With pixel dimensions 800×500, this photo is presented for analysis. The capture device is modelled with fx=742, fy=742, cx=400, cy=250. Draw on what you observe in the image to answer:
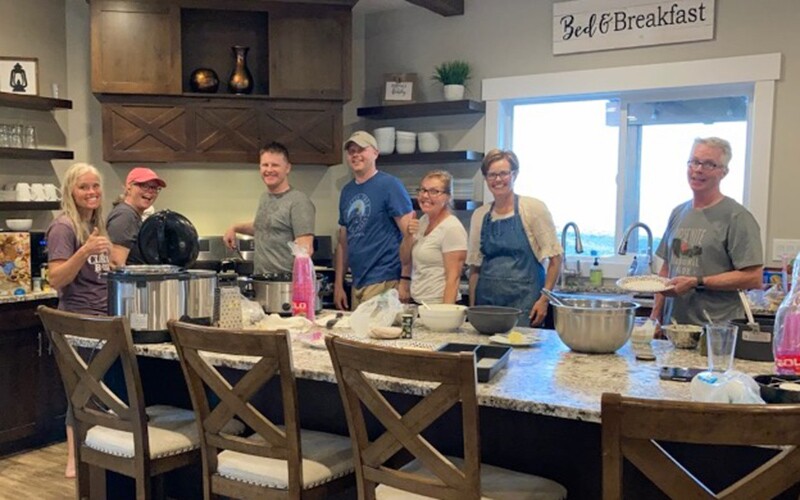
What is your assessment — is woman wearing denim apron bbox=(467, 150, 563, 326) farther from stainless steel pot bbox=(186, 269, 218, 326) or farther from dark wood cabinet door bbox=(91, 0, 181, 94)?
dark wood cabinet door bbox=(91, 0, 181, 94)

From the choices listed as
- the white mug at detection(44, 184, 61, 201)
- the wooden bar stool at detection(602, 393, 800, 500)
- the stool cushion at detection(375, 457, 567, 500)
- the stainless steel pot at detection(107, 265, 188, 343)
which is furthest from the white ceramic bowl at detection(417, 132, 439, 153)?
the wooden bar stool at detection(602, 393, 800, 500)

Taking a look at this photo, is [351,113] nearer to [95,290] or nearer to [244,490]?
[95,290]

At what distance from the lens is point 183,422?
2498 mm

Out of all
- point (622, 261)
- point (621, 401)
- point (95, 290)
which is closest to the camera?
point (621, 401)

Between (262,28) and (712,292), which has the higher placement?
(262,28)

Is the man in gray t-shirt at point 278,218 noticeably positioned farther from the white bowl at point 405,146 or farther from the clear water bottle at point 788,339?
the clear water bottle at point 788,339

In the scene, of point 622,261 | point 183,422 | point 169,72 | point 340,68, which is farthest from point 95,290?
point 622,261

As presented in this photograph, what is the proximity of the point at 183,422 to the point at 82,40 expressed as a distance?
11.6ft

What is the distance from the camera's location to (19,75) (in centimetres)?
455

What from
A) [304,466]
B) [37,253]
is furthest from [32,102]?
[304,466]

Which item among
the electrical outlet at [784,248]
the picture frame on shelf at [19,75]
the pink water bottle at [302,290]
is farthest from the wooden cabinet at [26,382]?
the electrical outlet at [784,248]

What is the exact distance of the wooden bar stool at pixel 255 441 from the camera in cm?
199

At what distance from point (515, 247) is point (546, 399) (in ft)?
5.70

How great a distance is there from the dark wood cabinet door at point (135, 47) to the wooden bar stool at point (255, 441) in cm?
319
